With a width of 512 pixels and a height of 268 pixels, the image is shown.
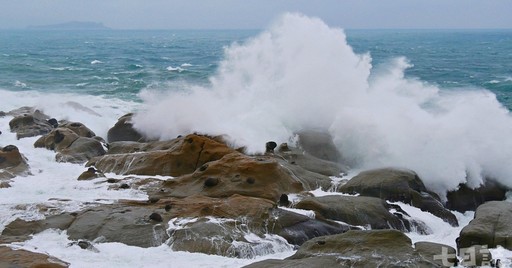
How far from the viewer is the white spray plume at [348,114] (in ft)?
55.2

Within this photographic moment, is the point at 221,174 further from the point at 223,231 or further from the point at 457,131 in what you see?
the point at 457,131

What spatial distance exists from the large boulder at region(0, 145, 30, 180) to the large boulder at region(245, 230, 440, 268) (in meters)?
9.27

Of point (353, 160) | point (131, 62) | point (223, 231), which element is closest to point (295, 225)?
point (223, 231)

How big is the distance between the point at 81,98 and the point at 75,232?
78.2 feet

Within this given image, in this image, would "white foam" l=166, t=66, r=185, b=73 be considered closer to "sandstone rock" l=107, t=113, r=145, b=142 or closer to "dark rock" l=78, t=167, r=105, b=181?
"sandstone rock" l=107, t=113, r=145, b=142

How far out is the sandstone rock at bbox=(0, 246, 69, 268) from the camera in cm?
933

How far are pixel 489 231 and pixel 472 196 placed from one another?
4149mm

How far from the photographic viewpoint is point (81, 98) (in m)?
33.7

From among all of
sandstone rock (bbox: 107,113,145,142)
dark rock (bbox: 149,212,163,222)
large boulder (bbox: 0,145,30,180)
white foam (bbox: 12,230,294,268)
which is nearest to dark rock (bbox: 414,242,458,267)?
white foam (bbox: 12,230,294,268)

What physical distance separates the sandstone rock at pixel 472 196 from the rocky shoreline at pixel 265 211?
0.10 feet

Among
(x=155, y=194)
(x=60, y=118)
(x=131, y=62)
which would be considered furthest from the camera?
(x=131, y=62)

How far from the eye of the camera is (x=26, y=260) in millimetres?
9516

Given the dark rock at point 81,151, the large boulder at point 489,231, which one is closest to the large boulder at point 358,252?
the large boulder at point 489,231

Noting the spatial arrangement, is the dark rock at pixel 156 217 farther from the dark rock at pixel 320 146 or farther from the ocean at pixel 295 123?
the dark rock at pixel 320 146
